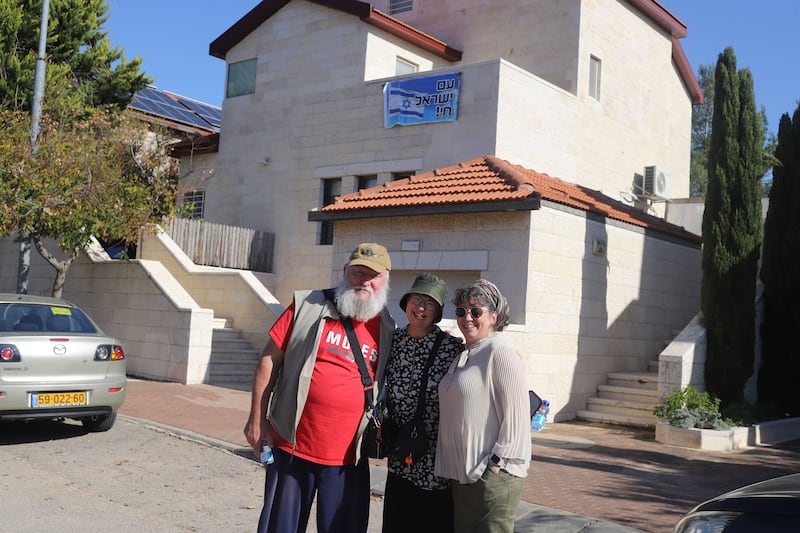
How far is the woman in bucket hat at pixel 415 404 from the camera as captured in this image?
12.5ft

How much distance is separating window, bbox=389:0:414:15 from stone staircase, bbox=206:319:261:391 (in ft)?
35.4

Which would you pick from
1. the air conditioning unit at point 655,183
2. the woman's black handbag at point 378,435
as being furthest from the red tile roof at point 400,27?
the woman's black handbag at point 378,435

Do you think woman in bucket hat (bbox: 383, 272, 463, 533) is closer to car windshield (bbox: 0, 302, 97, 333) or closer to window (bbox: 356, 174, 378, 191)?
car windshield (bbox: 0, 302, 97, 333)

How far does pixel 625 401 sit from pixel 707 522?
10.2m

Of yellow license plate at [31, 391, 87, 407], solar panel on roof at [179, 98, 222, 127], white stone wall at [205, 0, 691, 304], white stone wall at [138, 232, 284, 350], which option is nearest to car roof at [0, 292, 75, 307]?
yellow license plate at [31, 391, 87, 407]

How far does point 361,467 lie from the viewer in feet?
13.3

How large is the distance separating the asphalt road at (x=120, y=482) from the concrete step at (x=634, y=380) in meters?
7.55

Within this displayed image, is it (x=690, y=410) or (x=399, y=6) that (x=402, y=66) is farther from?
(x=690, y=410)

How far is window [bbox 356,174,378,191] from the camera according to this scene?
58.9 ft

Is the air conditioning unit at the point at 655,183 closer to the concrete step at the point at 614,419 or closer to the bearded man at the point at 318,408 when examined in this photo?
the concrete step at the point at 614,419

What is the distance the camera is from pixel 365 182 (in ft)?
59.4


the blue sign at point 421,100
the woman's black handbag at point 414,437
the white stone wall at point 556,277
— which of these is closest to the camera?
the woman's black handbag at point 414,437

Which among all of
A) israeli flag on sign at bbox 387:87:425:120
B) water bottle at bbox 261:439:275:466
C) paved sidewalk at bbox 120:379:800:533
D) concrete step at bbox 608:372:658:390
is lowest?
paved sidewalk at bbox 120:379:800:533

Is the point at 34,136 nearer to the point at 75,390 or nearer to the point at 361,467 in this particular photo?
the point at 75,390
